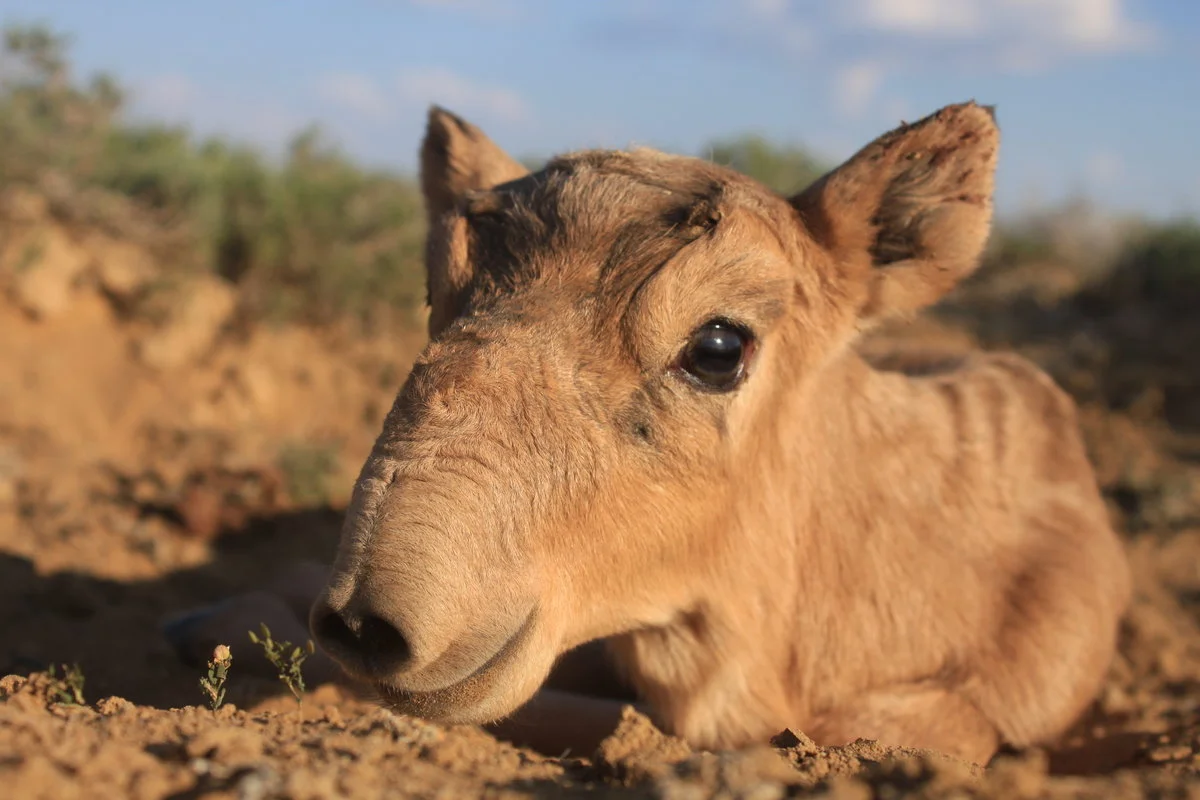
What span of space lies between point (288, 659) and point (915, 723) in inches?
96.0

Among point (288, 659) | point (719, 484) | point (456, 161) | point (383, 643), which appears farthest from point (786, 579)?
point (456, 161)

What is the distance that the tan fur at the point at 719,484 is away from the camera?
9.25ft

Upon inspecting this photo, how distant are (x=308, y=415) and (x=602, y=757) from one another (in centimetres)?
638

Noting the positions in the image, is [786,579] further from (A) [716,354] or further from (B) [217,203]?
(B) [217,203]

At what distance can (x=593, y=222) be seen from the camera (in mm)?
3426

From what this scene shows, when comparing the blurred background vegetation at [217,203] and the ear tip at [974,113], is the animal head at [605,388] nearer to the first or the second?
the ear tip at [974,113]

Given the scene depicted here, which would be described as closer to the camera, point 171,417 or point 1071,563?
point 1071,563

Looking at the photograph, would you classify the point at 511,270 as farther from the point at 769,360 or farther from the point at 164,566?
the point at 164,566

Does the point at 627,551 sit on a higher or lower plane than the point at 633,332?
lower

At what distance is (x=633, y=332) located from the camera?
3.24 meters

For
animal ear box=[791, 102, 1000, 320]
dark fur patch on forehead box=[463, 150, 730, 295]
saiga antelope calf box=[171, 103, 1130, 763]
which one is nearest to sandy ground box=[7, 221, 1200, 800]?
saiga antelope calf box=[171, 103, 1130, 763]

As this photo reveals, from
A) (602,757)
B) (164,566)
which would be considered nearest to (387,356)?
(164,566)

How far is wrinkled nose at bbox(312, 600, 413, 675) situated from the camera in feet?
8.43

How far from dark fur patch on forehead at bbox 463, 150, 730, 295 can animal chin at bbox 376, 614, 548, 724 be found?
1.09 m
